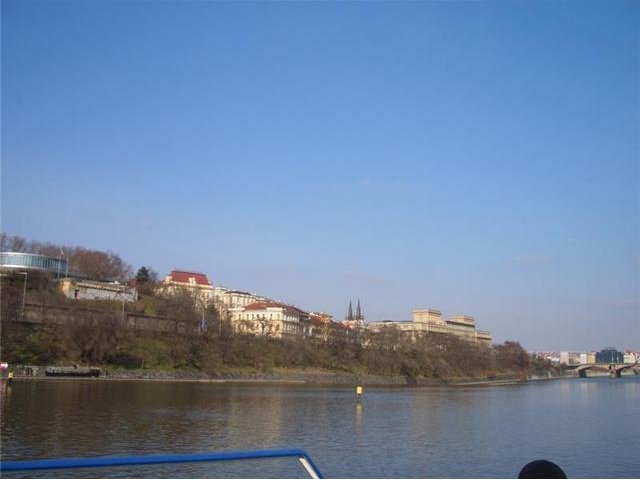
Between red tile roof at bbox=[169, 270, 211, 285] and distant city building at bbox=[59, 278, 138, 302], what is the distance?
4950 cm

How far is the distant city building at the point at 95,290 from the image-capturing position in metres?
87.8

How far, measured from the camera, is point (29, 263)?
8919 cm

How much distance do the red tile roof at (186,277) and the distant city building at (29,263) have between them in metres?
52.1

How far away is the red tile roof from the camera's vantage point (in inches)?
5753

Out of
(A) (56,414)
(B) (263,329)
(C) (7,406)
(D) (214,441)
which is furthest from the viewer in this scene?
(B) (263,329)

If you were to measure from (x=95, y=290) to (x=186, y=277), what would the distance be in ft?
189

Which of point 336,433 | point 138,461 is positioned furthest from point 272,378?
point 138,461

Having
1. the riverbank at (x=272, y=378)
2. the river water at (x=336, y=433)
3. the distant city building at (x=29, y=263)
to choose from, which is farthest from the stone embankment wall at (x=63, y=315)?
the river water at (x=336, y=433)

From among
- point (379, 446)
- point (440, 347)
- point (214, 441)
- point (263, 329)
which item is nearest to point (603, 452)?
point (379, 446)

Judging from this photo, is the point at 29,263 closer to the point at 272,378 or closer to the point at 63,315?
the point at 63,315

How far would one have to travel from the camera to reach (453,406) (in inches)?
1810

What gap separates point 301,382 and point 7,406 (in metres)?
56.9

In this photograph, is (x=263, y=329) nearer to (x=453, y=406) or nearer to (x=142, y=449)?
(x=453, y=406)

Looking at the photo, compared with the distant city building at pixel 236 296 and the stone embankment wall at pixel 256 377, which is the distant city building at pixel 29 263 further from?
the distant city building at pixel 236 296
